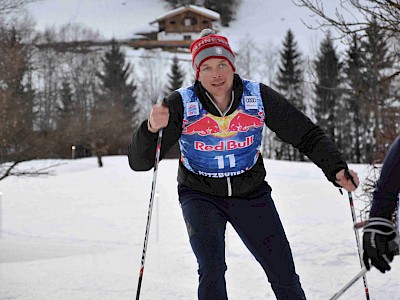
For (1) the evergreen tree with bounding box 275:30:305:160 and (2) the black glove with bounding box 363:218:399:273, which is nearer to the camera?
(2) the black glove with bounding box 363:218:399:273

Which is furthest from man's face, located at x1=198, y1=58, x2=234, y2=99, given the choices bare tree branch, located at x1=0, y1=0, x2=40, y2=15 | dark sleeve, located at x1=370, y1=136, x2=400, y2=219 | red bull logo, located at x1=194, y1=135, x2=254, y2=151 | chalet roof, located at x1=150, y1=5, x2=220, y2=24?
chalet roof, located at x1=150, y1=5, x2=220, y2=24

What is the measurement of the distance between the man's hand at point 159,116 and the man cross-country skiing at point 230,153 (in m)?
0.01

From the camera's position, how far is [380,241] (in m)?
2.21

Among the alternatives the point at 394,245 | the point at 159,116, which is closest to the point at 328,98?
the point at 159,116

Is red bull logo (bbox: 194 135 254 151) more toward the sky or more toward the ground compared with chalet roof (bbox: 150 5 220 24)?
more toward the ground

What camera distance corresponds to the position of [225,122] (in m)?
3.21

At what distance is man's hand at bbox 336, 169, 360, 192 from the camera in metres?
2.95

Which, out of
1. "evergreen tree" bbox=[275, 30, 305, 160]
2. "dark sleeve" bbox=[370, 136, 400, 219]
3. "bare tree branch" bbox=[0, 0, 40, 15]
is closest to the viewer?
"dark sleeve" bbox=[370, 136, 400, 219]

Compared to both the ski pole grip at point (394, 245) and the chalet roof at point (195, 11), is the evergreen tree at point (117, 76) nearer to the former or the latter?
the chalet roof at point (195, 11)

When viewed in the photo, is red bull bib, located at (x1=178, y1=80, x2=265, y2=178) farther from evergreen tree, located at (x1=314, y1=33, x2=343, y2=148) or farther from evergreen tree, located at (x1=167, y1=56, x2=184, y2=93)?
evergreen tree, located at (x1=167, y1=56, x2=184, y2=93)

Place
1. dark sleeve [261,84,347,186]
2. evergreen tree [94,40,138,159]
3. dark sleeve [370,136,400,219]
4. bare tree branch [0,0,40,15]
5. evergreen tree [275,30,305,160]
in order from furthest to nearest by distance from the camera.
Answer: evergreen tree [275,30,305,160], evergreen tree [94,40,138,159], bare tree branch [0,0,40,15], dark sleeve [261,84,347,186], dark sleeve [370,136,400,219]

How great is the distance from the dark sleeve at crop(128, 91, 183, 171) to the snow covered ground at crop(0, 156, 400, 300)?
6.41ft

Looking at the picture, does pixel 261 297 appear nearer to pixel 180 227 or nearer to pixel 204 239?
pixel 204 239

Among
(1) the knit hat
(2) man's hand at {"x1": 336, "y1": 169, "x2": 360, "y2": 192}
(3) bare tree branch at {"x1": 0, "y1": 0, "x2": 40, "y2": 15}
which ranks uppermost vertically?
(3) bare tree branch at {"x1": 0, "y1": 0, "x2": 40, "y2": 15}
